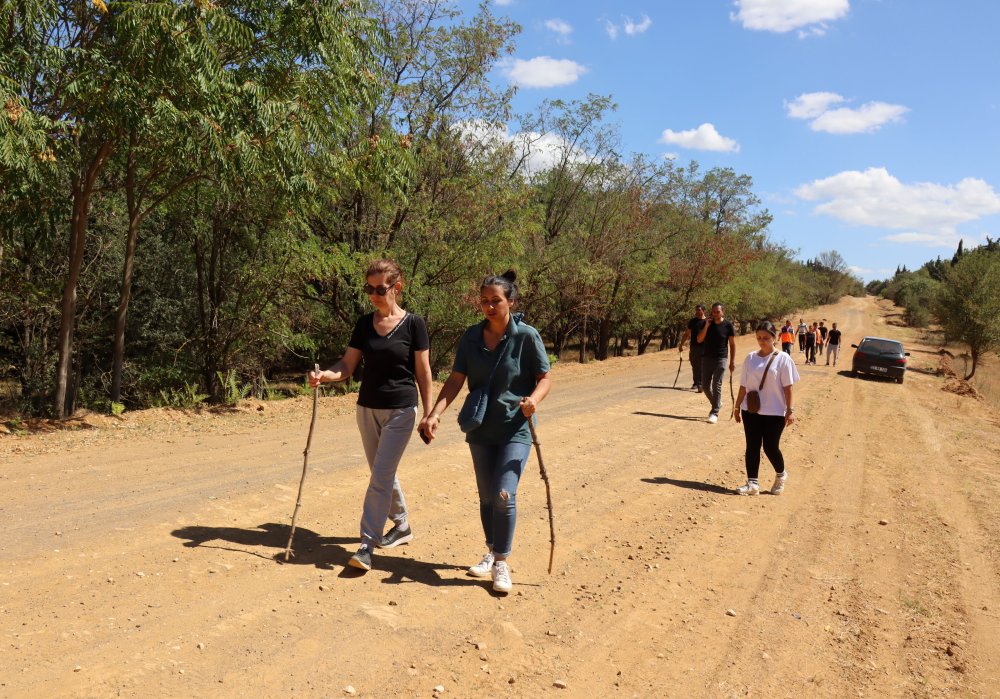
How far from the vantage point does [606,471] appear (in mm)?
8438

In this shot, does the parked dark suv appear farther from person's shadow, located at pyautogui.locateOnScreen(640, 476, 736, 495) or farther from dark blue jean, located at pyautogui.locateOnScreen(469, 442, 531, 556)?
dark blue jean, located at pyautogui.locateOnScreen(469, 442, 531, 556)

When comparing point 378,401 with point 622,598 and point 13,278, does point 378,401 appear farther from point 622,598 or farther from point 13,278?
point 13,278

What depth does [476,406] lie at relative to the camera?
4.56 meters

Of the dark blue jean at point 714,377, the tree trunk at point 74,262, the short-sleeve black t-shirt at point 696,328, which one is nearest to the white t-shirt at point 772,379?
the dark blue jean at point 714,377

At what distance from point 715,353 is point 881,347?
16.8m

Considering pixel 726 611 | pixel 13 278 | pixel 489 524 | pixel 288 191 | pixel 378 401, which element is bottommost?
pixel 726 611

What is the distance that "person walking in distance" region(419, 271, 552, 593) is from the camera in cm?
458

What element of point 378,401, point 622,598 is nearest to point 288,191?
point 378,401

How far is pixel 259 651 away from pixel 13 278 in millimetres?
12182

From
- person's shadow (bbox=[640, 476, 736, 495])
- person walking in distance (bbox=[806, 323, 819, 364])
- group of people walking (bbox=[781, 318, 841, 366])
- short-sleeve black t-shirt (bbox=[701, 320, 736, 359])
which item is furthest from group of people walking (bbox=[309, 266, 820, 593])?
person walking in distance (bbox=[806, 323, 819, 364])

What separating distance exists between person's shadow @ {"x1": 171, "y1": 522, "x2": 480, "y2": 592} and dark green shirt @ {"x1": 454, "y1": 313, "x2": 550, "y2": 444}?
3.42ft

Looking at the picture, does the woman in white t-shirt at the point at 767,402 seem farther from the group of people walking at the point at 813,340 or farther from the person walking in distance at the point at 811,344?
the person walking in distance at the point at 811,344

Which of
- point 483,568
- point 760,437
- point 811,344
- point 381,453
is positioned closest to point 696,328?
point 760,437

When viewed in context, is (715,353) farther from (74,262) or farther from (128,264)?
(74,262)
